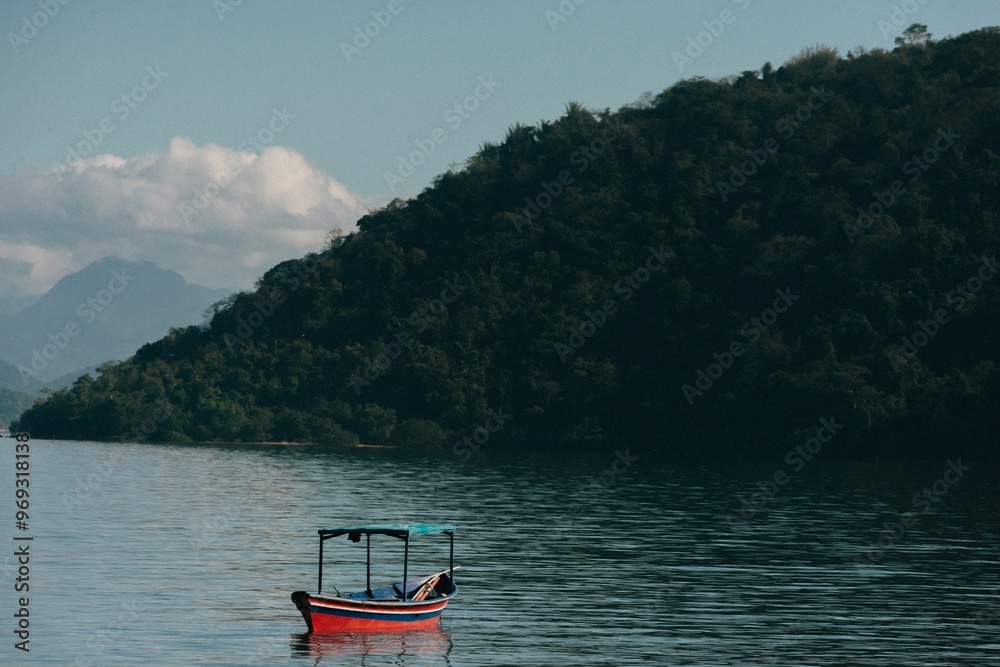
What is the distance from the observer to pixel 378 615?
3938 cm

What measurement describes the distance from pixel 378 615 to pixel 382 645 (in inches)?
47.4

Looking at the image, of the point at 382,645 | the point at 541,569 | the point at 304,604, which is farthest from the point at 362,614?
the point at 541,569

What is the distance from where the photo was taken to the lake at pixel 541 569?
123ft

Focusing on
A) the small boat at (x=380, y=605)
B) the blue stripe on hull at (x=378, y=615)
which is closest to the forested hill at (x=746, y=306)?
the small boat at (x=380, y=605)

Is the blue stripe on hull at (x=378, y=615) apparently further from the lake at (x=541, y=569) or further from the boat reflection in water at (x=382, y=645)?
the lake at (x=541, y=569)

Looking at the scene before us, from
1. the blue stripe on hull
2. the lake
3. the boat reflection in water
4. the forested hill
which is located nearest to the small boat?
the blue stripe on hull

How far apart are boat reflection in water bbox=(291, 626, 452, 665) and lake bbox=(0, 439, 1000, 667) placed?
125 millimetres

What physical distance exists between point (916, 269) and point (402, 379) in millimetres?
77423

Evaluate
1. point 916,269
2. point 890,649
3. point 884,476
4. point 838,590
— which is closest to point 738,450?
point 916,269

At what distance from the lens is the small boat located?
38.3m

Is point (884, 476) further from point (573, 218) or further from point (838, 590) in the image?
point (573, 218)

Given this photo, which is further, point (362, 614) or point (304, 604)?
point (362, 614)

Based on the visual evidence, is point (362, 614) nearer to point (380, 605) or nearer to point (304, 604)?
point (380, 605)

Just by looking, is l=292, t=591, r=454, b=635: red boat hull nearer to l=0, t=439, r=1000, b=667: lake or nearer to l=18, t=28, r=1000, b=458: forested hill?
l=0, t=439, r=1000, b=667: lake
